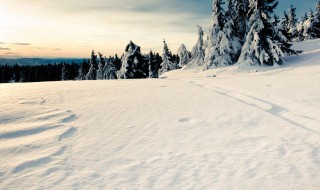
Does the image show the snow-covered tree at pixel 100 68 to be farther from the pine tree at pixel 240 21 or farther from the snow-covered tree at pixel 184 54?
the pine tree at pixel 240 21

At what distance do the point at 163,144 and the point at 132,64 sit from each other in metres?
29.4

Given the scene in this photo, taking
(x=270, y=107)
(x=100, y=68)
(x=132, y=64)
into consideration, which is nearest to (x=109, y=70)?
(x=100, y=68)

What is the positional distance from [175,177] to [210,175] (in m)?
0.52

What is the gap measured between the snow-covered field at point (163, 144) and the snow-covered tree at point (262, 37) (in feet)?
54.1

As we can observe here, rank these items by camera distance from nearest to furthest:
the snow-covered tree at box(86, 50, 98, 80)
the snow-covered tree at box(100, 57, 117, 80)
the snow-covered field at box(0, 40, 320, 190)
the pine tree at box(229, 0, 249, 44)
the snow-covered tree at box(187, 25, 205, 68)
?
the snow-covered field at box(0, 40, 320, 190) < the pine tree at box(229, 0, 249, 44) < the snow-covered tree at box(187, 25, 205, 68) < the snow-covered tree at box(100, 57, 117, 80) < the snow-covered tree at box(86, 50, 98, 80)

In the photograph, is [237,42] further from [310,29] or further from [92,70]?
[92,70]

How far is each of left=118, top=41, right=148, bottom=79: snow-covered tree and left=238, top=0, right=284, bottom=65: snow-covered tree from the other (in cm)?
1420

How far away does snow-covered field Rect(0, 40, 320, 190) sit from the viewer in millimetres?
3631

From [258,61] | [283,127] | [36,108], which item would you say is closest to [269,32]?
[258,61]

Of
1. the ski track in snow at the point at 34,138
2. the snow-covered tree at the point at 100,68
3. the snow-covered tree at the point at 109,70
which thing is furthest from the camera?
the snow-covered tree at the point at 100,68

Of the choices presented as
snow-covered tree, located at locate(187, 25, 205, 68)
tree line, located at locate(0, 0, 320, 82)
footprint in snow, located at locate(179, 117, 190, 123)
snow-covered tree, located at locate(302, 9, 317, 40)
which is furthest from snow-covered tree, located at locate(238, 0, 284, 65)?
snow-covered tree, located at locate(302, 9, 317, 40)

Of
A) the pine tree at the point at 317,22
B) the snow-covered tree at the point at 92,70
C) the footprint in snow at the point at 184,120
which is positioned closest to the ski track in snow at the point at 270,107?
the footprint in snow at the point at 184,120

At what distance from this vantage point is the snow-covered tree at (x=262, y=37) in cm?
2359

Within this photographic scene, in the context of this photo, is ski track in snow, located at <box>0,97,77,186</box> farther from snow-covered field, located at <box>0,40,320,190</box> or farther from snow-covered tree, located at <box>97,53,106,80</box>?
snow-covered tree, located at <box>97,53,106,80</box>
